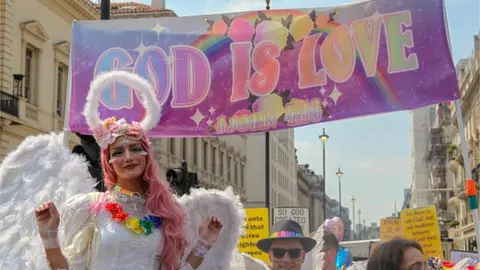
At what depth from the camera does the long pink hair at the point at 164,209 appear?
Result: 374 cm

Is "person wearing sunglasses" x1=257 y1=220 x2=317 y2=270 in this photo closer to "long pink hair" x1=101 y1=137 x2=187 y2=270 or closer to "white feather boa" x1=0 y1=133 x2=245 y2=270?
"white feather boa" x1=0 y1=133 x2=245 y2=270

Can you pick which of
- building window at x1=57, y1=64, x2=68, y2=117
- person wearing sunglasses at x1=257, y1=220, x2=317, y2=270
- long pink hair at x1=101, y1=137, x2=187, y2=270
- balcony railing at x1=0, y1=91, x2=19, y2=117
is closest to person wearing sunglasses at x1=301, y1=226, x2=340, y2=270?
person wearing sunglasses at x1=257, y1=220, x2=317, y2=270

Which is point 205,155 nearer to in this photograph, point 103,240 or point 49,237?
point 103,240

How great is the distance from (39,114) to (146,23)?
20.5m

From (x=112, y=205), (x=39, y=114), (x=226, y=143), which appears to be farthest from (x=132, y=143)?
(x=226, y=143)

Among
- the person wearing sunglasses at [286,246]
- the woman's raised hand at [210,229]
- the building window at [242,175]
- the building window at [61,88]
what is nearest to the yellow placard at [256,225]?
the person wearing sunglasses at [286,246]

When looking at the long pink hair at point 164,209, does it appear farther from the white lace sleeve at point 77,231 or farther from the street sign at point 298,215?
the street sign at point 298,215

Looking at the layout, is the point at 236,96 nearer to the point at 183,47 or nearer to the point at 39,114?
the point at 183,47

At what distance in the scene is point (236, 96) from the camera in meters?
5.23

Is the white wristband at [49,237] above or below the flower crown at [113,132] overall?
below

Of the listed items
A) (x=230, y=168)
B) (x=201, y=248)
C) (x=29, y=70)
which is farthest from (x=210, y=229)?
(x=230, y=168)

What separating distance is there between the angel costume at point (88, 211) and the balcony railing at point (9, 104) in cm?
1880

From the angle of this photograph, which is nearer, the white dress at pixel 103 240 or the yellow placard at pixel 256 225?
the white dress at pixel 103 240

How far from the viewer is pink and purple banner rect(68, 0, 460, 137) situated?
504 centimetres
